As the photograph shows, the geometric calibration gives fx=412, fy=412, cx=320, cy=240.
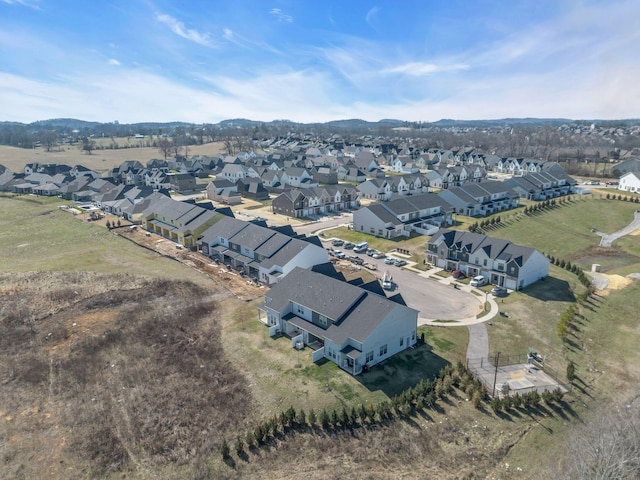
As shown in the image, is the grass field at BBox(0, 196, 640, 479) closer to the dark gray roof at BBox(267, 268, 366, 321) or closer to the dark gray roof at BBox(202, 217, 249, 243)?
the dark gray roof at BBox(267, 268, 366, 321)

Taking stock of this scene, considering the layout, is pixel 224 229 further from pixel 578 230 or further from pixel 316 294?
pixel 578 230

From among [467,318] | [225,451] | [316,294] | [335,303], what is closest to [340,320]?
[335,303]

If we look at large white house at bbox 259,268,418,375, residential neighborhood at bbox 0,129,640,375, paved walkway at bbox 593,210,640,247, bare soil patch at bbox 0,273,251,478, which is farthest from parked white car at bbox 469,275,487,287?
paved walkway at bbox 593,210,640,247

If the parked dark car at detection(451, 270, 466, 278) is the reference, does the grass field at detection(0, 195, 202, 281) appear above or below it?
above

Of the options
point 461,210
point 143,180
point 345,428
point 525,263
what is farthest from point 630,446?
point 143,180

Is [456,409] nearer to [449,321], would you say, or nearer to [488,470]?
[488,470]

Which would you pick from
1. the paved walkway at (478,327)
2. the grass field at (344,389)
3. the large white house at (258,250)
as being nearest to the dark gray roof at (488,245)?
the grass field at (344,389)
